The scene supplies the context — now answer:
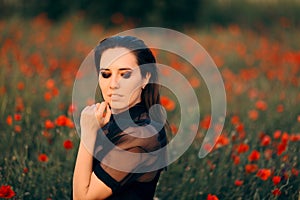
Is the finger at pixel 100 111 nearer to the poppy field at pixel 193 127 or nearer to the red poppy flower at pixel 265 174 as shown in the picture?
the poppy field at pixel 193 127

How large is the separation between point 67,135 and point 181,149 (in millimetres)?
854

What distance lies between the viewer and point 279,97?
6105 millimetres

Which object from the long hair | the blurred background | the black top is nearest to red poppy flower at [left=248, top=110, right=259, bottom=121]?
the long hair

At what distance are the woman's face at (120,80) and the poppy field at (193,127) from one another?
2.39 feet

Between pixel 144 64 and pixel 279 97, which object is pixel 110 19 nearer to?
pixel 279 97

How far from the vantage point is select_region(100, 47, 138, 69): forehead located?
96.2 inches

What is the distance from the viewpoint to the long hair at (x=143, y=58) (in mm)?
2494

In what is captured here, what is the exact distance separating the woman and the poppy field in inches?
24.1

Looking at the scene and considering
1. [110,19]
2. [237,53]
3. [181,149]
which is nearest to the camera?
[181,149]

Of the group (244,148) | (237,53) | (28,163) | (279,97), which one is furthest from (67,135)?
(237,53)

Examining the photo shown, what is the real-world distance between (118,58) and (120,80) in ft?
A: 0.34

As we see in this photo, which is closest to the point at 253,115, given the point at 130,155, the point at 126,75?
the point at 126,75

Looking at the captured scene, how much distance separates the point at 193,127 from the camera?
4.36m

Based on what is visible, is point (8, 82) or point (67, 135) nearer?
point (67, 135)
